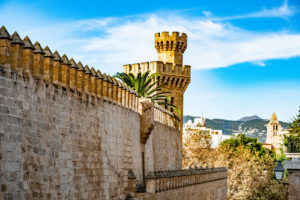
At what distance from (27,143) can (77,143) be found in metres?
4.00

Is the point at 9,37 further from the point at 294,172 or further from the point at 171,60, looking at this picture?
the point at 171,60

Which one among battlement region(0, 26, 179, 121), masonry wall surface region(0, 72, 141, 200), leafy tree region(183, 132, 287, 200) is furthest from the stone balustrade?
leafy tree region(183, 132, 287, 200)

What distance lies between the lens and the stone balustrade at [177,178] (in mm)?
24219

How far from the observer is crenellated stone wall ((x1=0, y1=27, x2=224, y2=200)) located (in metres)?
13.6

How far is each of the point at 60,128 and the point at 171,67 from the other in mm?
33237

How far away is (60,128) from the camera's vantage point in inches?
660

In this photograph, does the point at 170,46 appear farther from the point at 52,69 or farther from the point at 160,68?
the point at 52,69

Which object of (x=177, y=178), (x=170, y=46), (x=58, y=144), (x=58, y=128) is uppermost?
(x=170, y=46)

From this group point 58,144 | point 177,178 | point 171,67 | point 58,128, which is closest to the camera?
point 58,144

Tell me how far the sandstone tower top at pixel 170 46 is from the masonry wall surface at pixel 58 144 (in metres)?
27.6

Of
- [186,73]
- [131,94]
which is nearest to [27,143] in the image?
[131,94]

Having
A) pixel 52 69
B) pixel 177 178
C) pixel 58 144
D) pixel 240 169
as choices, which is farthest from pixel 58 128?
pixel 240 169

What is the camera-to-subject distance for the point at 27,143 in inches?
558

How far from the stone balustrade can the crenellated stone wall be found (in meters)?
1.06
